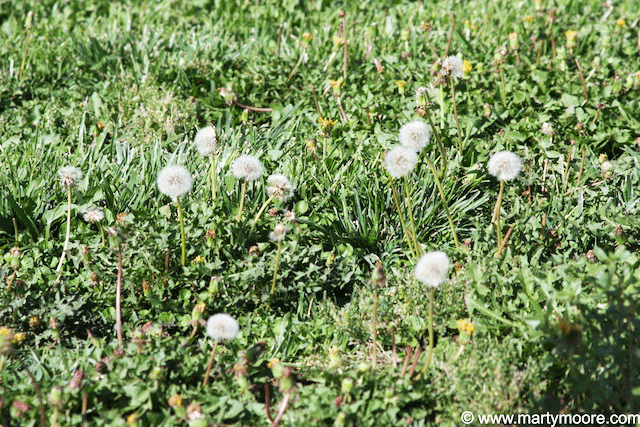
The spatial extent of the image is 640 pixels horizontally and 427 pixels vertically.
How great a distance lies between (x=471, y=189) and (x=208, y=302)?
136cm

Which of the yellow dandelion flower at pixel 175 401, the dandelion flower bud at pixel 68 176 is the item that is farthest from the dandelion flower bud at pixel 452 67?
the yellow dandelion flower at pixel 175 401

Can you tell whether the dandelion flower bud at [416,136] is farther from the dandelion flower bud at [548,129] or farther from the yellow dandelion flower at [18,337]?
the yellow dandelion flower at [18,337]

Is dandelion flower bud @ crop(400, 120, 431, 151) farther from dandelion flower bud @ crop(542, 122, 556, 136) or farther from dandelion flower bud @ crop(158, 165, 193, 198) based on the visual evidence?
dandelion flower bud @ crop(542, 122, 556, 136)

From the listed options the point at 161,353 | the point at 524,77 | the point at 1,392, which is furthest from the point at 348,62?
the point at 1,392

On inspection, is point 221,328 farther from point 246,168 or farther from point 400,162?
point 400,162

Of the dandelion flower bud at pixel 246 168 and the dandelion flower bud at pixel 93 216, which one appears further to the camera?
the dandelion flower bud at pixel 246 168

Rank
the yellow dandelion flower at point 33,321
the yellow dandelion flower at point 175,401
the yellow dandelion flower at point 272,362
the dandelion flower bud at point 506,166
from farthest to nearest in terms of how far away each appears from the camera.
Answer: the dandelion flower bud at point 506,166 → the yellow dandelion flower at point 33,321 → the yellow dandelion flower at point 272,362 → the yellow dandelion flower at point 175,401

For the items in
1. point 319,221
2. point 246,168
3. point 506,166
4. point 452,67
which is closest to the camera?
point 506,166

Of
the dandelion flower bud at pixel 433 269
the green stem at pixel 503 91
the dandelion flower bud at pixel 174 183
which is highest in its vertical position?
the green stem at pixel 503 91

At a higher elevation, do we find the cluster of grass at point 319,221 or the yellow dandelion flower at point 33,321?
the cluster of grass at point 319,221

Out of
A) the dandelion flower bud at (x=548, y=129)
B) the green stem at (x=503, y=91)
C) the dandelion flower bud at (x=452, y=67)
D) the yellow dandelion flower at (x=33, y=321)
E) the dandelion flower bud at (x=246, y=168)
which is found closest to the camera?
the yellow dandelion flower at (x=33, y=321)

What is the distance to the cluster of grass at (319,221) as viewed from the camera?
240cm

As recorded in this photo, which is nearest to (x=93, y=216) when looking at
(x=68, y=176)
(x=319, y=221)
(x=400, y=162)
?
(x=68, y=176)

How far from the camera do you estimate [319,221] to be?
3.18 metres
